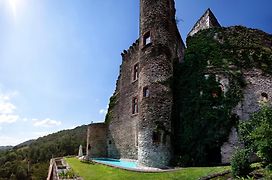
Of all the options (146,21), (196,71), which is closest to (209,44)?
(196,71)

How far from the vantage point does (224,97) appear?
56.7ft

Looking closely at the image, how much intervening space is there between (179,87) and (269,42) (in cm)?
800

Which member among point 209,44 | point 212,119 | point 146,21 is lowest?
point 212,119

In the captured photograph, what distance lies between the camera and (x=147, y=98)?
19.4 meters

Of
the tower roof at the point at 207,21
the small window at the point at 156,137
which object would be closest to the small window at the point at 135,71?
the tower roof at the point at 207,21

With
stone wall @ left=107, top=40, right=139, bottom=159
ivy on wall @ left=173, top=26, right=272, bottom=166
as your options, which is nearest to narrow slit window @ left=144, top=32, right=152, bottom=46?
ivy on wall @ left=173, top=26, right=272, bottom=166

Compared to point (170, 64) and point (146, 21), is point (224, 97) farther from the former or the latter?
point (146, 21)

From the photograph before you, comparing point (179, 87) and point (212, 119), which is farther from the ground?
point (179, 87)

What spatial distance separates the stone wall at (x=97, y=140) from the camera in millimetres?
29000

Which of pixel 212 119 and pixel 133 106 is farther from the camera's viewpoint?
pixel 133 106

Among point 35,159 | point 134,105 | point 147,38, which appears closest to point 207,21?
point 147,38

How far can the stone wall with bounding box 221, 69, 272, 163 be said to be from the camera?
1620cm

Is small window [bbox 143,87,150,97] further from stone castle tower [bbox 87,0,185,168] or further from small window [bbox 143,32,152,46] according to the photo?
small window [bbox 143,32,152,46]

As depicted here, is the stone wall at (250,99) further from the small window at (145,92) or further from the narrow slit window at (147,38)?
the narrow slit window at (147,38)
